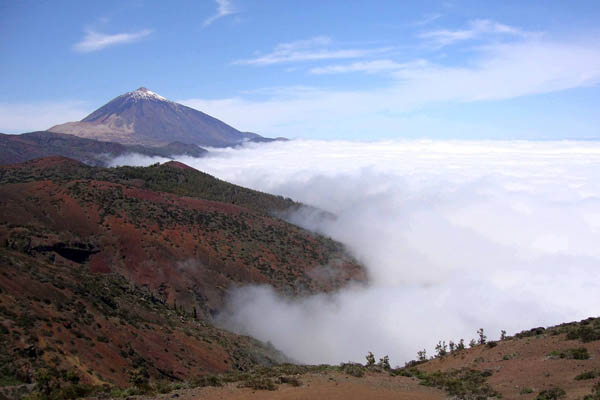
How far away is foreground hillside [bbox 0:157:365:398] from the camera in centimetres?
1778

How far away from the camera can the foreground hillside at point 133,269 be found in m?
17.8

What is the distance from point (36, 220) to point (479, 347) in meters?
41.4

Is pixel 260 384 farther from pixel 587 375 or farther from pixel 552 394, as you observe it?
pixel 587 375

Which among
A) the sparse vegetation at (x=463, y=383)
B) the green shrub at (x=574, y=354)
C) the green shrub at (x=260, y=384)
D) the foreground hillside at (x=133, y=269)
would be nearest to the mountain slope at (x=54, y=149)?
the foreground hillside at (x=133, y=269)

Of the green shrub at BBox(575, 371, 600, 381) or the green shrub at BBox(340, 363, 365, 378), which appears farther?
the green shrub at BBox(340, 363, 365, 378)

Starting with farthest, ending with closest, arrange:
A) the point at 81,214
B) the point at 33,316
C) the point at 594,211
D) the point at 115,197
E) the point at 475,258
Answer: the point at 594,211
the point at 475,258
the point at 115,197
the point at 81,214
the point at 33,316

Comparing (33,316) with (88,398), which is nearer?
(88,398)

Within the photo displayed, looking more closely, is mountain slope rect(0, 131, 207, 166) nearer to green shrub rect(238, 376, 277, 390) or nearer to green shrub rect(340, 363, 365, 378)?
green shrub rect(340, 363, 365, 378)

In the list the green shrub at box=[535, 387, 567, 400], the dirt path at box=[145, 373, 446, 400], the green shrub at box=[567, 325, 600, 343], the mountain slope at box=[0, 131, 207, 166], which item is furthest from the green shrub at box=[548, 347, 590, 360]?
the mountain slope at box=[0, 131, 207, 166]

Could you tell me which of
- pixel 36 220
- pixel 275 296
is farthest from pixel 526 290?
pixel 36 220

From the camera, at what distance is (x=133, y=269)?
45.4 metres

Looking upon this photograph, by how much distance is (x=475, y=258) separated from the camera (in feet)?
367

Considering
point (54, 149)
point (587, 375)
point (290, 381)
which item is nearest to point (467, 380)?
point (587, 375)

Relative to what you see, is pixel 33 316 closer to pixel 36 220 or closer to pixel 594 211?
pixel 36 220
